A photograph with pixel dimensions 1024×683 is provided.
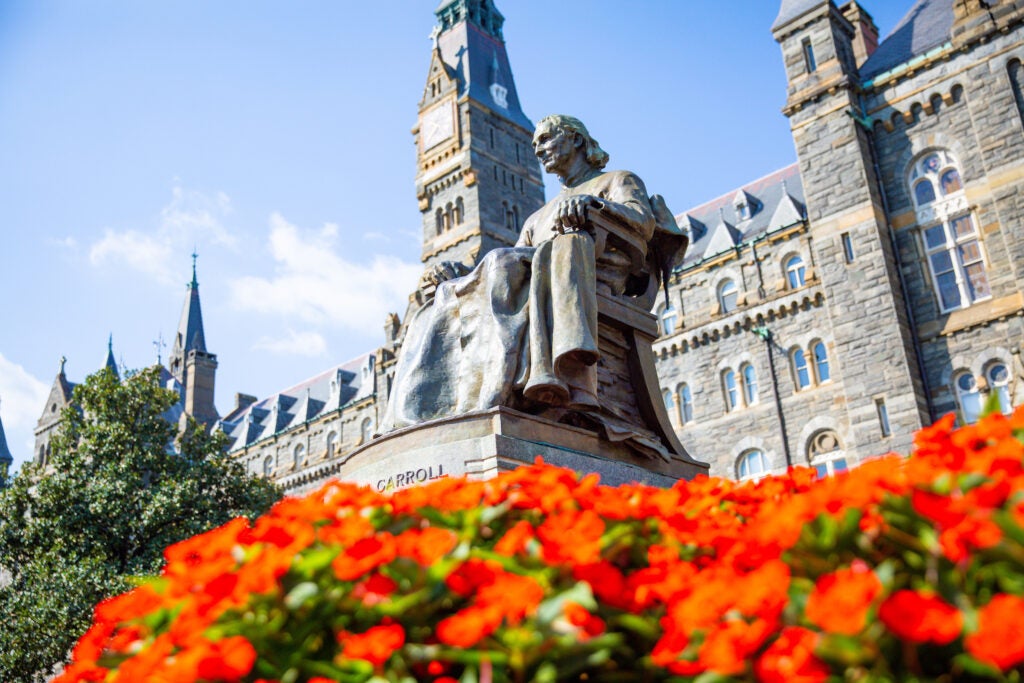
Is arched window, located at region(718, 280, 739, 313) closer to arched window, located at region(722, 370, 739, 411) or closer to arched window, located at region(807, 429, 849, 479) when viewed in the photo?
arched window, located at region(722, 370, 739, 411)

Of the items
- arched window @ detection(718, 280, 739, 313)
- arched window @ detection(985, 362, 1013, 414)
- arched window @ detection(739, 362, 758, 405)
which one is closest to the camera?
arched window @ detection(985, 362, 1013, 414)

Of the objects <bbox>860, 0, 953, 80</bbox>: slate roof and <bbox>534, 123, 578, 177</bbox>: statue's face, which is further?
<bbox>860, 0, 953, 80</bbox>: slate roof

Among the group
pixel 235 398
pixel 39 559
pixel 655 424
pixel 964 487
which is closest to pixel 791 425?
pixel 39 559

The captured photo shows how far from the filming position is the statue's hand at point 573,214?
6.59 m

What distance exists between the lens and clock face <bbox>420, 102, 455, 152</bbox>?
5172 centimetres

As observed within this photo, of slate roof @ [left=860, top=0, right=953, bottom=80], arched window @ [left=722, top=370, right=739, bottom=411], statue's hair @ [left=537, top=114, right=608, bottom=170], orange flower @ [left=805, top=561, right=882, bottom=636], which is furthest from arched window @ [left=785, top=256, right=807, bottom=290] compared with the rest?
orange flower @ [left=805, top=561, right=882, bottom=636]

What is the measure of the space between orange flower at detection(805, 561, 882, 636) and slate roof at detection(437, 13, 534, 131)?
51.7 metres

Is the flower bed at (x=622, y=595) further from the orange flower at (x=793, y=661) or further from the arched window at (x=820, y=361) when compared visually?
the arched window at (x=820, y=361)

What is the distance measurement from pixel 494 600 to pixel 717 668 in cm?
53

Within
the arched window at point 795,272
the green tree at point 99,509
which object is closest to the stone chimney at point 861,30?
the arched window at point 795,272

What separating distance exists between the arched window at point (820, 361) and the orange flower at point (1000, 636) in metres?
32.0

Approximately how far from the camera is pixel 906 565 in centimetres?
220

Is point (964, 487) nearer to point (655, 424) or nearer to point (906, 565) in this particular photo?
point (906, 565)

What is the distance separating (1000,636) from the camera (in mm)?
1726
